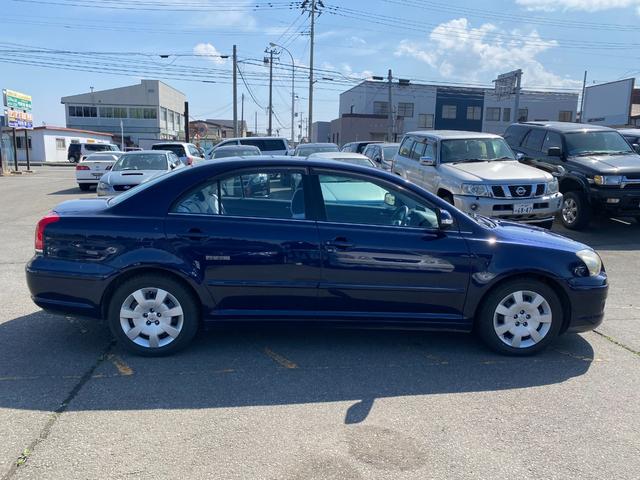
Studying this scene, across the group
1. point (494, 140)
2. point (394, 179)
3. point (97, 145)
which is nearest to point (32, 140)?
point (97, 145)

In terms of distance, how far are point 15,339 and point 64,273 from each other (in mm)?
968

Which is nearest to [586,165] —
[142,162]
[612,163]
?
[612,163]

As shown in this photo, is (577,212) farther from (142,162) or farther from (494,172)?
(142,162)

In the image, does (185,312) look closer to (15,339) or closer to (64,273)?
(64,273)

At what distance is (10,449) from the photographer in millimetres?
3025

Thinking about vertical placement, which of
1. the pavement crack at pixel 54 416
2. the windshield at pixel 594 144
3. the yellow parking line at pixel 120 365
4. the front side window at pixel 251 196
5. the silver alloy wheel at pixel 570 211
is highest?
the windshield at pixel 594 144

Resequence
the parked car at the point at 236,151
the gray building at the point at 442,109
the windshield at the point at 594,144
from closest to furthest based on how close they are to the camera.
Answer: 1. the windshield at the point at 594,144
2. the parked car at the point at 236,151
3. the gray building at the point at 442,109

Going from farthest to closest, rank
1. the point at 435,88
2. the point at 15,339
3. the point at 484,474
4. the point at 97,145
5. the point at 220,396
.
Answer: the point at 435,88 → the point at 97,145 → the point at 15,339 → the point at 220,396 → the point at 484,474

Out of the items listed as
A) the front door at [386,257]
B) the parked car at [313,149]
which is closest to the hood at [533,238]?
the front door at [386,257]

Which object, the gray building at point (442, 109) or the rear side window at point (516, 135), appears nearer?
the rear side window at point (516, 135)

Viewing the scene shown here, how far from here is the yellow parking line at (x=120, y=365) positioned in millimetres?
4066

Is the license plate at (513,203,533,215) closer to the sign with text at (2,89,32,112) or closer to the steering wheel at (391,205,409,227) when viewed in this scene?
the steering wheel at (391,205,409,227)

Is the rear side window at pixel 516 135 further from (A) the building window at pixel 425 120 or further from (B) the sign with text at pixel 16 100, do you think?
(A) the building window at pixel 425 120

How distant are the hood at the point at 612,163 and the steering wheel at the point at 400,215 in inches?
275
